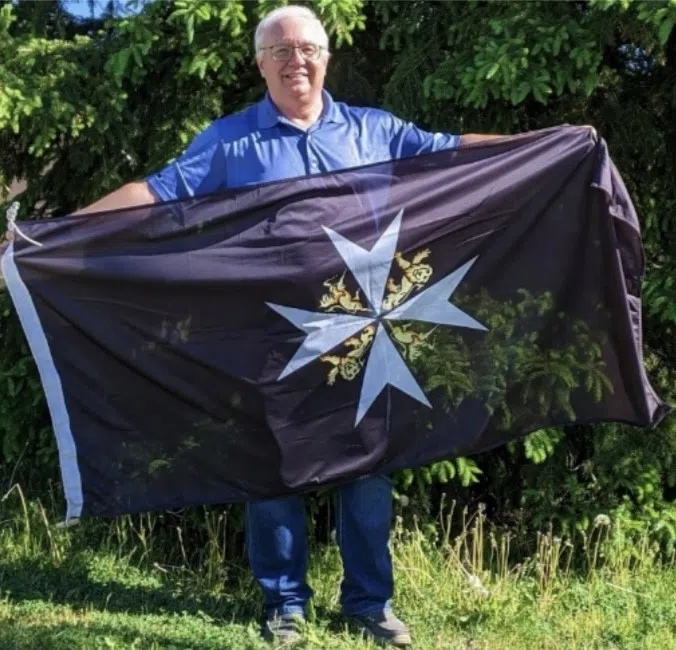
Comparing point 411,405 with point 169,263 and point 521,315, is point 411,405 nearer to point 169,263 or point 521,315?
point 521,315

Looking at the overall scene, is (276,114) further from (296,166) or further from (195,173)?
(195,173)

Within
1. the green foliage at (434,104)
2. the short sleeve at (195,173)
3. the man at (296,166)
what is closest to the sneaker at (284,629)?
the man at (296,166)

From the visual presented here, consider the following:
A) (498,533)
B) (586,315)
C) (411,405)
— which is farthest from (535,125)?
(498,533)

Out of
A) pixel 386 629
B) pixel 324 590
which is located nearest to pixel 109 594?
pixel 324 590

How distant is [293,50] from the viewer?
3764 mm

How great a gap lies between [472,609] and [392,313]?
4.47 feet

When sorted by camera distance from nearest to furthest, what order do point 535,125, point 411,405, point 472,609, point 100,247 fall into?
1. point 100,247
2. point 411,405
3. point 472,609
4. point 535,125

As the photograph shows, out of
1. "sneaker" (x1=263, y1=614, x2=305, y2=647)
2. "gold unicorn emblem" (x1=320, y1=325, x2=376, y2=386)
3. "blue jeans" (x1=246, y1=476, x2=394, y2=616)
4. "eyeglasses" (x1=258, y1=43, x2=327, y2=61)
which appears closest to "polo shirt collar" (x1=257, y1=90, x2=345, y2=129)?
"eyeglasses" (x1=258, y1=43, x2=327, y2=61)

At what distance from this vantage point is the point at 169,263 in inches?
147

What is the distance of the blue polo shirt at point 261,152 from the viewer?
3.84 meters

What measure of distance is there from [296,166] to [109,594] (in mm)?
2060

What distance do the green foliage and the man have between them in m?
0.62

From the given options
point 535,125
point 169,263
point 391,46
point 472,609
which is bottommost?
point 472,609

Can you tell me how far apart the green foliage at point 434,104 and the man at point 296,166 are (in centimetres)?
62
